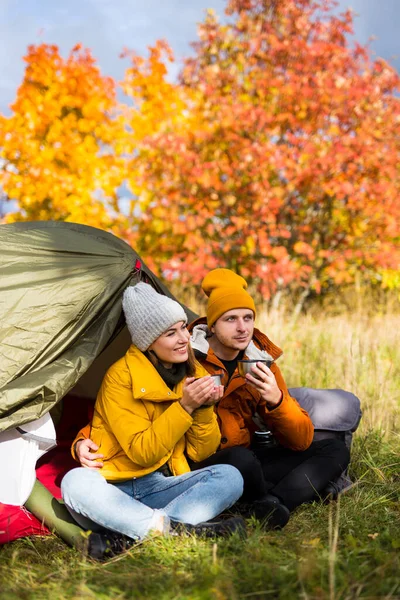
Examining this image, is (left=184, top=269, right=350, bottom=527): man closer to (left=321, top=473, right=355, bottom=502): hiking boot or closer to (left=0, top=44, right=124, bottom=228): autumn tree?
(left=321, top=473, right=355, bottom=502): hiking boot

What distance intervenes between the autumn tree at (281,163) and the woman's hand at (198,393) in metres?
4.76

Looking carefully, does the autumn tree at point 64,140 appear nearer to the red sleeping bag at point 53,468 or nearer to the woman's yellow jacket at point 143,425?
the red sleeping bag at point 53,468

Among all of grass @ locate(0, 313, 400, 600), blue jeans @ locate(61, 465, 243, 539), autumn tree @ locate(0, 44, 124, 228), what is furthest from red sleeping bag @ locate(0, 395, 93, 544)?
autumn tree @ locate(0, 44, 124, 228)

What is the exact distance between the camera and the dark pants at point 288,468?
122 inches

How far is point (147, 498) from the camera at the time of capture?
9.89 ft

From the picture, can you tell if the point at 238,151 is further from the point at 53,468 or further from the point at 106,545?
the point at 106,545

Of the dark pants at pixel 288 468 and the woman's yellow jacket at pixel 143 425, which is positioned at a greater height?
the woman's yellow jacket at pixel 143 425

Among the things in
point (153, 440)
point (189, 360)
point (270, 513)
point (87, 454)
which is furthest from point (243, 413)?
point (87, 454)

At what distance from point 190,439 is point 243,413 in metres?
0.44

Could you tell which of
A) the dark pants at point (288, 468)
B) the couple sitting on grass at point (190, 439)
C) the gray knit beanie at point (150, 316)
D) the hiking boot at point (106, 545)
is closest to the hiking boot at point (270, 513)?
the couple sitting on grass at point (190, 439)

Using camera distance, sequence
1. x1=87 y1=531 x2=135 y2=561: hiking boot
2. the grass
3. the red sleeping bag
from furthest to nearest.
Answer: the red sleeping bag → x1=87 y1=531 x2=135 y2=561: hiking boot → the grass

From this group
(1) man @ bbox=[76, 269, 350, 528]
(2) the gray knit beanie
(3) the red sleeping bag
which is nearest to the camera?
(3) the red sleeping bag

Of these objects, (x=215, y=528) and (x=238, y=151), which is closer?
(x=215, y=528)

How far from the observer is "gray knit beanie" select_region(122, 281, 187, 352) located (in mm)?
3054
